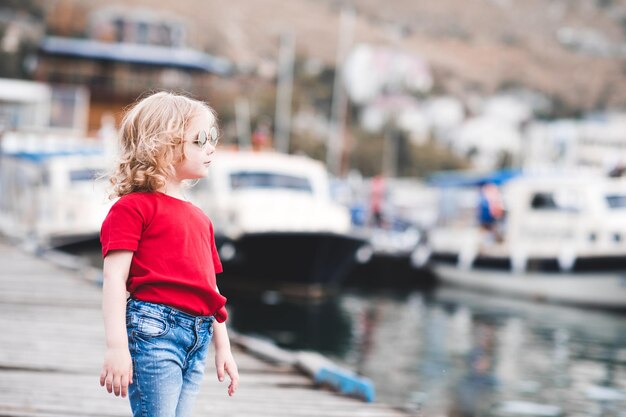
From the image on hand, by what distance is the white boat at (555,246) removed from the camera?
2111 centimetres

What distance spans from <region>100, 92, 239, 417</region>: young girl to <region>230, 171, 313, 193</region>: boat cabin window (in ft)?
53.2

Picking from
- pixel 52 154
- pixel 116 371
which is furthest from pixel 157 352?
pixel 52 154

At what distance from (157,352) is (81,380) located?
329 centimetres

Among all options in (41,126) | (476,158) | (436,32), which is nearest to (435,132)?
(476,158)

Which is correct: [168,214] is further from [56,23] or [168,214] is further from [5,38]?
[5,38]

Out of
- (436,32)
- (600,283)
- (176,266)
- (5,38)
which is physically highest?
(436,32)

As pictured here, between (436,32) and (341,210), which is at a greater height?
(436,32)

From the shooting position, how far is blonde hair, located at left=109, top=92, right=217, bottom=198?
3.12 meters

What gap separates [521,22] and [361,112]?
95.4 m

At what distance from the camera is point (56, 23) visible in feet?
292

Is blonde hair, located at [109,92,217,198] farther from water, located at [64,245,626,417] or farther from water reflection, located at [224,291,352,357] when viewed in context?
water reflection, located at [224,291,352,357]

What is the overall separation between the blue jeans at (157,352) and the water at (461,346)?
3.21 metres

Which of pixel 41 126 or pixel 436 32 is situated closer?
pixel 41 126

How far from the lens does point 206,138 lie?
322cm
